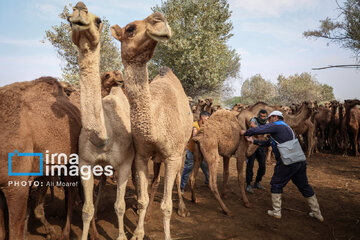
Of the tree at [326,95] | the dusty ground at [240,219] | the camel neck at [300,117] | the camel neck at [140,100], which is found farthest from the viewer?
the tree at [326,95]

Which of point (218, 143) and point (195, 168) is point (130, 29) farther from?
point (195, 168)

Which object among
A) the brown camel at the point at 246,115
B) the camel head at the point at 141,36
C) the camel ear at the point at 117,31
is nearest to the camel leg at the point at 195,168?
the brown camel at the point at 246,115

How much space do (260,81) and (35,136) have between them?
5621 cm

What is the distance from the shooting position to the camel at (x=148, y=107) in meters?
2.55

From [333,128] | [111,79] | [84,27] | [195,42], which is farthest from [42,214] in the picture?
[195,42]

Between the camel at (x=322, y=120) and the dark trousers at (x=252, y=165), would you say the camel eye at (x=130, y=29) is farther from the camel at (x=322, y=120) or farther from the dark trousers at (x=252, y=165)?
the camel at (x=322, y=120)

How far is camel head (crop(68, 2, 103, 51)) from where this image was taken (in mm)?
2363

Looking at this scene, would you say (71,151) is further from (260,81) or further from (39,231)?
(260,81)

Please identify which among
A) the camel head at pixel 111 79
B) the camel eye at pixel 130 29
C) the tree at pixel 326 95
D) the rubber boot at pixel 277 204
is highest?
the tree at pixel 326 95

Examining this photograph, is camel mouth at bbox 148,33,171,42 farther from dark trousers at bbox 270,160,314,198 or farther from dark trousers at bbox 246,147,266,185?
dark trousers at bbox 246,147,266,185

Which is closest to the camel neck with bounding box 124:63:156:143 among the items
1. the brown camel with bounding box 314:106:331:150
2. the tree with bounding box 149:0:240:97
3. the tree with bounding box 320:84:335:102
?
the brown camel with bounding box 314:106:331:150

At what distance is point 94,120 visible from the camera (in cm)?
288

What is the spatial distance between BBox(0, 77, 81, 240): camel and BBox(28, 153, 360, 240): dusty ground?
3.06 ft

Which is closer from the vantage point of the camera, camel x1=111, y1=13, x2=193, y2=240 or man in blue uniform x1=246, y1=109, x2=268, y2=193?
camel x1=111, y1=13, x2=193, y2=240
